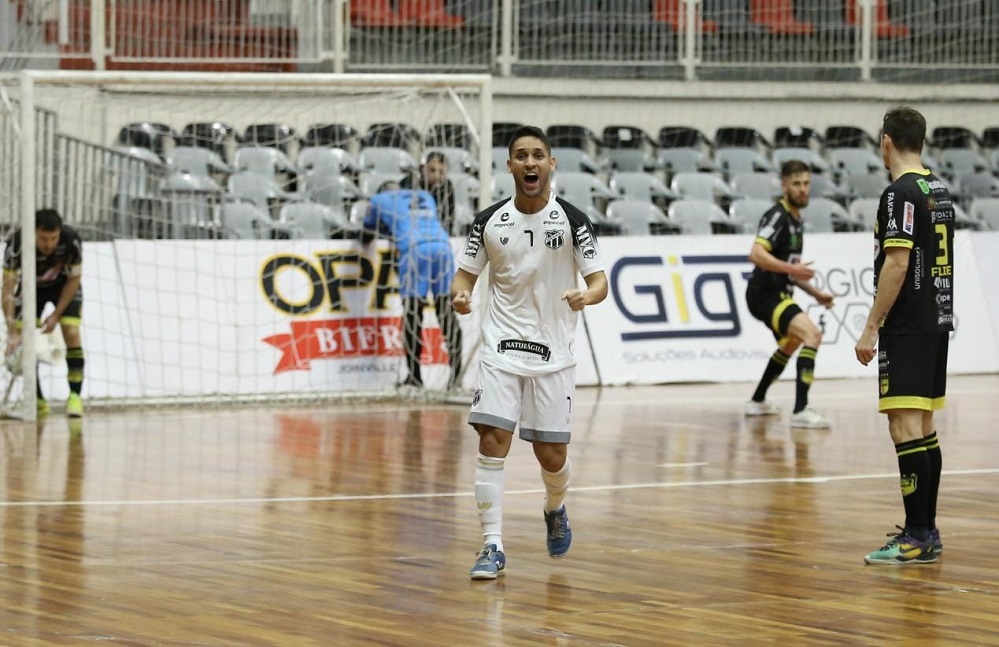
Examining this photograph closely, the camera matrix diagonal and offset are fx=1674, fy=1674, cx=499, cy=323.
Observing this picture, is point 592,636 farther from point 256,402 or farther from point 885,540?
point 256,402

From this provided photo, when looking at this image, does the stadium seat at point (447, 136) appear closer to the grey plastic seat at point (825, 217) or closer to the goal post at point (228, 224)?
the goal post at point (228, 224)

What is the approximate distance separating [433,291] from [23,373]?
4275 mm

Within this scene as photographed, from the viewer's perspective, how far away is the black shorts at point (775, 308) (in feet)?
47.6

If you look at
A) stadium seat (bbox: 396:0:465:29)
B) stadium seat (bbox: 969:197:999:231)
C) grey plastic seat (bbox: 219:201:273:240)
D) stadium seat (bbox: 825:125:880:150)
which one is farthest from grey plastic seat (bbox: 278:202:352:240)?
stadium seat (bbox: 969:197:999:231)

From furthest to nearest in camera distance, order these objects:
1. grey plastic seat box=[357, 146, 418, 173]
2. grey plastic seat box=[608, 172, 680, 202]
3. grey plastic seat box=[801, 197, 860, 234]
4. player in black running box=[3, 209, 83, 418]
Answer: grey plastic seat box=[801, 197, 860, 234] → grey plastic seat box=[608, 172, 680, 202] → grey plastic seat box=[357, 146, 418, 173] → player in black running box=[3, 209, 83, 418]

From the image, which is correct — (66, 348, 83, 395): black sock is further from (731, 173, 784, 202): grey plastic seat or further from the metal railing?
(731, 173, 784, 202): grey plastic seat

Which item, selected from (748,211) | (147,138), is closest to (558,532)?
(147,138)

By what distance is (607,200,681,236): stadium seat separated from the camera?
19.5 metres

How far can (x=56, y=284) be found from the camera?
49.1 ft

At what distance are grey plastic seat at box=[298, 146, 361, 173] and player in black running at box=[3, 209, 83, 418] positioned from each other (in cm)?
405

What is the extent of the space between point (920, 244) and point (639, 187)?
12.8 meters

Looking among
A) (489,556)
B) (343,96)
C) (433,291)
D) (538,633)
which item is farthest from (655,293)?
(538,633)

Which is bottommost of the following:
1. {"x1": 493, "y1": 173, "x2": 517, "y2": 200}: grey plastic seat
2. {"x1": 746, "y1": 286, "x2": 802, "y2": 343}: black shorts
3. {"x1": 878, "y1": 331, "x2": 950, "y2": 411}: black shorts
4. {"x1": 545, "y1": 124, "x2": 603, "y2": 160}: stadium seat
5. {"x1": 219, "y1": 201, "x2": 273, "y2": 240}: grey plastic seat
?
{"x1": 878, "y1": 331, "x2": 950, "y2": 411}: black shorts

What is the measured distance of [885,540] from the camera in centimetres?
845
